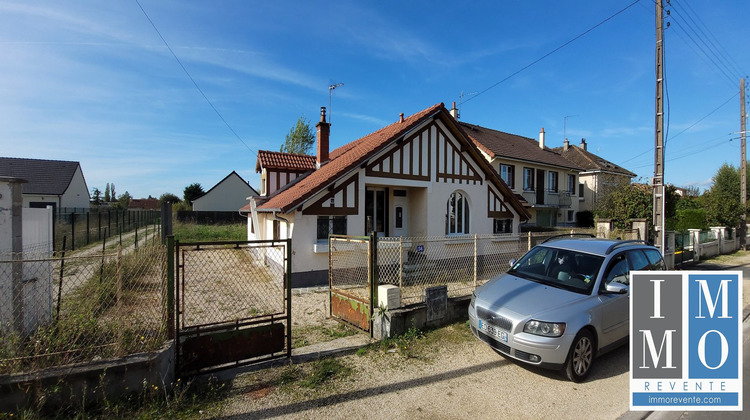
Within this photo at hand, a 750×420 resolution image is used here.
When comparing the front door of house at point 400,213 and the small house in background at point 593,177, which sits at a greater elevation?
the small house in background at point 593,177

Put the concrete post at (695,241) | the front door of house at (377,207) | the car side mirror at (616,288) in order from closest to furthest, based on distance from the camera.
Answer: the car side mirror at (616,288) < the front door of house at (377,207) < the concrete post at (695,241)

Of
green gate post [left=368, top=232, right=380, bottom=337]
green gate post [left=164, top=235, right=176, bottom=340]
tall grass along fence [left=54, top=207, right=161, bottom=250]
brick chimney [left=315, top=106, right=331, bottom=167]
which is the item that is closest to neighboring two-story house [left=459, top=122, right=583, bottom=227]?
brick chimney [left=315, top=106, right=331, bottom=167]

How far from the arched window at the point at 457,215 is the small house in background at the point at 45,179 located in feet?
108

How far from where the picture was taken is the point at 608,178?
26047 millimetres

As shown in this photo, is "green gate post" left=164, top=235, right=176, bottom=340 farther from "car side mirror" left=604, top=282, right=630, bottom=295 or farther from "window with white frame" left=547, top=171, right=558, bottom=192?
"window with white frame" left=547, top=171, right=558, bottom=192

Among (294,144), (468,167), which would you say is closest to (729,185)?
(468,167)

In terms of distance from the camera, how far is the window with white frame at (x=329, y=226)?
10.3 meters

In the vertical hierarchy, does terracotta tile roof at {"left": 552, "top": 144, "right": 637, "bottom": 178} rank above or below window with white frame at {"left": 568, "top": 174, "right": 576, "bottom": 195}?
above

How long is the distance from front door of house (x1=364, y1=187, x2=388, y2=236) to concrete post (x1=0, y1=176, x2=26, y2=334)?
8.77 m

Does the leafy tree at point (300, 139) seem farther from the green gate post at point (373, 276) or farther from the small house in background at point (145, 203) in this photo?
the small house in background at point (145, 203)

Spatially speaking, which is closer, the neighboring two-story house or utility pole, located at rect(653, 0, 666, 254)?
utility pole, located at rect(653, 0, 666, 254)

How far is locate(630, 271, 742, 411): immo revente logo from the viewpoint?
12.9 ft

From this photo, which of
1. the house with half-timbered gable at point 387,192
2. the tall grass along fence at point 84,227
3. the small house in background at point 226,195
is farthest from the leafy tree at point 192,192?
the house with half-timbered gable at point 387,192

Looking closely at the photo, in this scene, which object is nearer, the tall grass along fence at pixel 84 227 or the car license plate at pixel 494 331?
the car license plate at pixel 494 331
